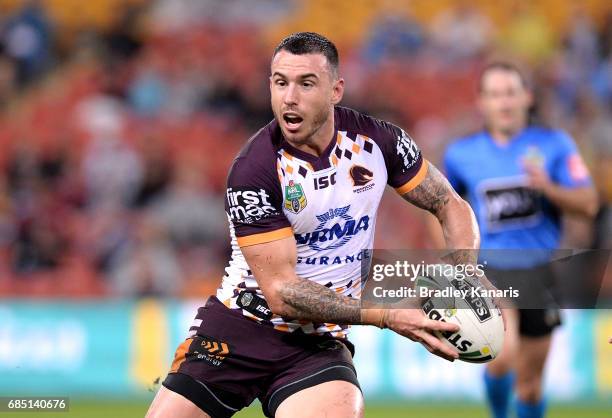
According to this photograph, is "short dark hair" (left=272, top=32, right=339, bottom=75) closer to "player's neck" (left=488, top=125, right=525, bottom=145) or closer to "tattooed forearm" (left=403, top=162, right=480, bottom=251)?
"tattooed forearm" (left=403, top=162, right=480, bottom=251)

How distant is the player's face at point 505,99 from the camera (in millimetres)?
7930

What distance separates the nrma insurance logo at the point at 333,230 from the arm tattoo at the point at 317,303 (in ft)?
0.96

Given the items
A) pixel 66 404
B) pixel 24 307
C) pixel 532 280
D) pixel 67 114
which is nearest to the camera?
pixel 532 280

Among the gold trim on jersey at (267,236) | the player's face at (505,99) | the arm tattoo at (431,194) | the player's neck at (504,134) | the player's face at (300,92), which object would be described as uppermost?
the player's face at (505,99)

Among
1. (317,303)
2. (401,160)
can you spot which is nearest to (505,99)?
(401,160)

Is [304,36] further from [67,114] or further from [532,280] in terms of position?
[67,114]

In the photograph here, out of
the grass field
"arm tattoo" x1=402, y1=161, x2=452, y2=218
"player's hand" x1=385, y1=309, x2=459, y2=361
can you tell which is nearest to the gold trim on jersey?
"player's hand" x1=385, y1=309, x2=459, y2=361

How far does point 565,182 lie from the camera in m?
7.96

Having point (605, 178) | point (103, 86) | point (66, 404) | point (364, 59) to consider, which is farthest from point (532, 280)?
point (103, 86)

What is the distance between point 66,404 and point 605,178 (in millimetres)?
7102

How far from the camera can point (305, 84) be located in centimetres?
514

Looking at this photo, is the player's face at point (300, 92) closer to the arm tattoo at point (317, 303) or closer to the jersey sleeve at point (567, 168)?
the arm tattoo at point (317, 303)

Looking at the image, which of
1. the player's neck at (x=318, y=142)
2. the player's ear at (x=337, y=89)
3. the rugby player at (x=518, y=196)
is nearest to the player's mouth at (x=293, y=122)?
the player's neck at (x=318, y=142)

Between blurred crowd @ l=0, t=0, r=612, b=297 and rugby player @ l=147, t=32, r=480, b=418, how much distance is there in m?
7.18
